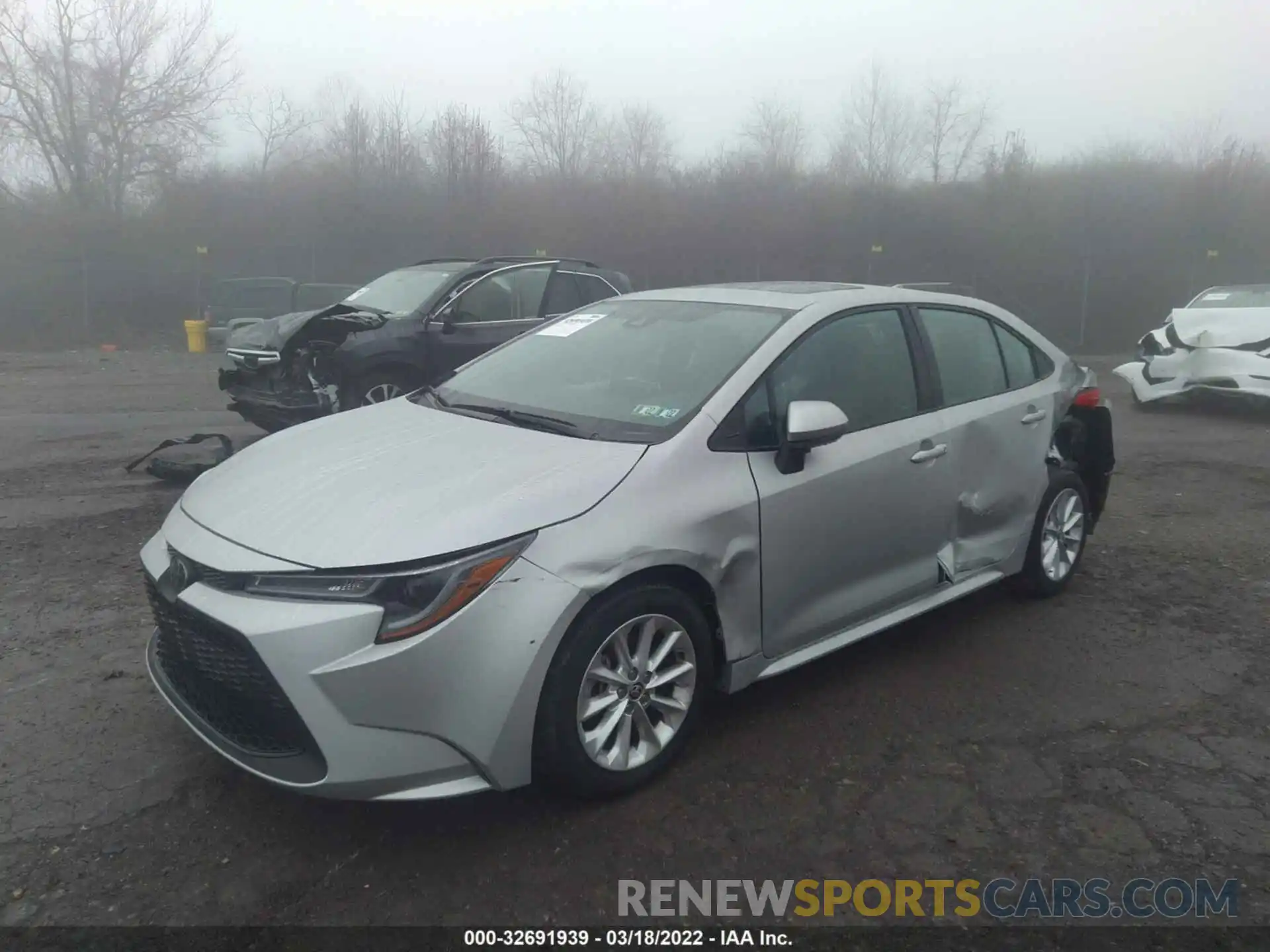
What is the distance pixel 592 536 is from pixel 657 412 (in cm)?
77

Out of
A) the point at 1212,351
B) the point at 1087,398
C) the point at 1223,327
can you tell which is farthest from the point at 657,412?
the point at 1223,327

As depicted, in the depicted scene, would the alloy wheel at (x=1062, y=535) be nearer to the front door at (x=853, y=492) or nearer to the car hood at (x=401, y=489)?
the front door at (x=853, y=492)

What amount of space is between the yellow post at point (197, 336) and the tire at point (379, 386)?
49.1 feet

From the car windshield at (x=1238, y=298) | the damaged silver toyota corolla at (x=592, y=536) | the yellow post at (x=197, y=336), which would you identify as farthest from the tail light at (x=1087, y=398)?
the yellow post at (x=197, y=336)

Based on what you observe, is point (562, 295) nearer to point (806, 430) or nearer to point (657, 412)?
point (657, 412)

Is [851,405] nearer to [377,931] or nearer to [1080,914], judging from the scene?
[1080,914]

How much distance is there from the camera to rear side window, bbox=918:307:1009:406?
4531 mm

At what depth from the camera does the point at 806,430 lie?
137 inches

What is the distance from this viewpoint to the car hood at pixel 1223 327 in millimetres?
11156

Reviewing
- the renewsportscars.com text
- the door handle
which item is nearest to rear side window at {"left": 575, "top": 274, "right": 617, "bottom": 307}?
the door handle

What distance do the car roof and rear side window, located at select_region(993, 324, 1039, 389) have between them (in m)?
0.22

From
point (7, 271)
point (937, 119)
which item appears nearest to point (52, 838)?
point (7, 271)

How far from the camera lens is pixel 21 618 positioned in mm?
4793

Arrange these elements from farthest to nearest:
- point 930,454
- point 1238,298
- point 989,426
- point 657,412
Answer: point 1238,298 < point 989,426 < point 930,454 < point 657,412
